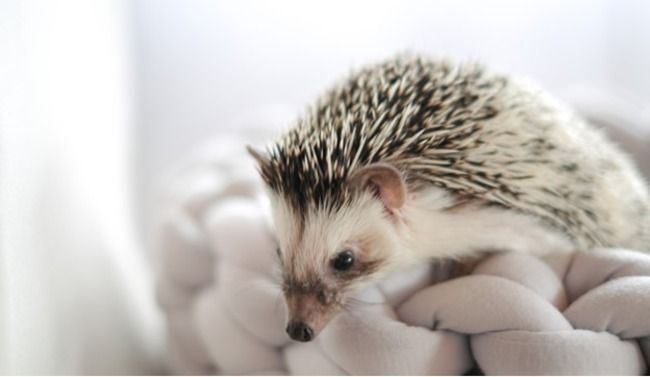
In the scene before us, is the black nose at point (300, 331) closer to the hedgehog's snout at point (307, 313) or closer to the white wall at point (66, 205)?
the hedgehog's snout at point (307, 313)

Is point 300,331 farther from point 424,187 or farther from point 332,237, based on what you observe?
point 424,187

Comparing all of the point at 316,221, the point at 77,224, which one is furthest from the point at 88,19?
the point at 316,221

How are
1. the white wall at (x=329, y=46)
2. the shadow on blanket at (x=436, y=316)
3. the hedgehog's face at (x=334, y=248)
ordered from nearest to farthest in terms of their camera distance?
the shadow on blanket at (x=436, y=316) → the hedgehog's face at (x=334, y=248) → the white wall at (x=329, y=46)

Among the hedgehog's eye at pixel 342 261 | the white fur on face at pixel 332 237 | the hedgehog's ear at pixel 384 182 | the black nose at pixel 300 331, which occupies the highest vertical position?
the hedgehog's ear at pixel 384 182

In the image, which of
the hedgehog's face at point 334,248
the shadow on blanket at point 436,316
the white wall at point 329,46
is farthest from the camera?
the white wall at point 329,46

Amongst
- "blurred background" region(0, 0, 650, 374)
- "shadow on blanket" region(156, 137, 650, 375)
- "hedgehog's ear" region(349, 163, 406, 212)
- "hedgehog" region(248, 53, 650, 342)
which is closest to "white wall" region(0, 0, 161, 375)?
"blurred background" region(0, 0, 650, 374)

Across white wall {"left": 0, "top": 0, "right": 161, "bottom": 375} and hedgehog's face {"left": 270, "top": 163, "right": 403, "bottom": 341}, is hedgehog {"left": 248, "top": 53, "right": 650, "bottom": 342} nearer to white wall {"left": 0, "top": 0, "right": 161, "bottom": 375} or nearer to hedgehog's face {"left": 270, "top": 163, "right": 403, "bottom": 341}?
hedgehog's face {"left": 270, "top": 163, "right": 403, "bottom": 341}

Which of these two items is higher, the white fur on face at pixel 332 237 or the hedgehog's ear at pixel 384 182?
the hedgehog's ear at pixel 384 182

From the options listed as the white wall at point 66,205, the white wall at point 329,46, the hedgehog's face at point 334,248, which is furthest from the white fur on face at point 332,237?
the white wall at point 329,46
